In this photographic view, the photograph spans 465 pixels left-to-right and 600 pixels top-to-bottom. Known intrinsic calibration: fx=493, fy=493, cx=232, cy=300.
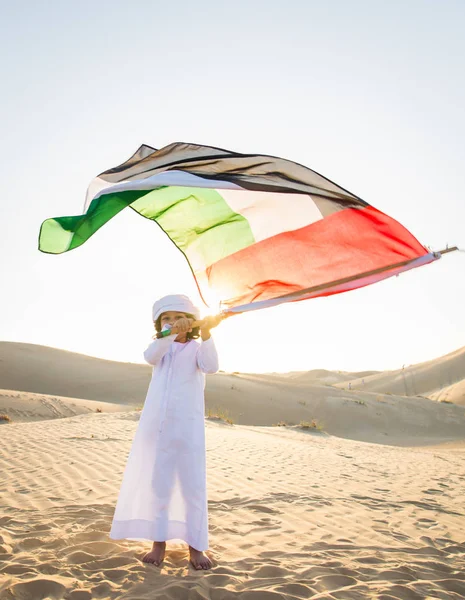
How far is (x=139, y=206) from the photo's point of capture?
4586mm

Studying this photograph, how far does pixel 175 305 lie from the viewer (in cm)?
381

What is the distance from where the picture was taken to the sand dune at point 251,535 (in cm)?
307

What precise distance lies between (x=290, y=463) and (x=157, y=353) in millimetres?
6058

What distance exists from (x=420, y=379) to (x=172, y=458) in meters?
63.8

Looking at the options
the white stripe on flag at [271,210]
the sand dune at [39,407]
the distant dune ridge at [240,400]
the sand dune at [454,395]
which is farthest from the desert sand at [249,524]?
the sand dune at [454,395]

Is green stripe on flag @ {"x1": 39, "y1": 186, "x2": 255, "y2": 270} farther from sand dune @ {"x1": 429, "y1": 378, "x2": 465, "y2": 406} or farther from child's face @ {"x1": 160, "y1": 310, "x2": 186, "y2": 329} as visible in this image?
sand dune @ {"x1": 429, "y1": 378, "x2": 465, "y2": 406}

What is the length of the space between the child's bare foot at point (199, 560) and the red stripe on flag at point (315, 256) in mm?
1851

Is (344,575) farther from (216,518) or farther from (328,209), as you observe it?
(328,209)

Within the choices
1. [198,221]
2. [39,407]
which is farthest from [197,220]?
[39,407]

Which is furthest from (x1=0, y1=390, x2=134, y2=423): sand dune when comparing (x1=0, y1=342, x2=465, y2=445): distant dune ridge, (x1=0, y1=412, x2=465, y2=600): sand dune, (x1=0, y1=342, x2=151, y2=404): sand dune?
(x1=0, y1=412, x2=465, y2=600): sand dune

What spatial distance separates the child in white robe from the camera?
11.3 feet

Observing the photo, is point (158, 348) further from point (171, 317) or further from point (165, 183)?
point (165, 183)

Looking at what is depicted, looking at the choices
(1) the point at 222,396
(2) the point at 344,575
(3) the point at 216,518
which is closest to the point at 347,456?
(3) the point at 216,518

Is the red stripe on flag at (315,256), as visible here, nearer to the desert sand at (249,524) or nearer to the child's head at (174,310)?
the child's head at (174,310)
